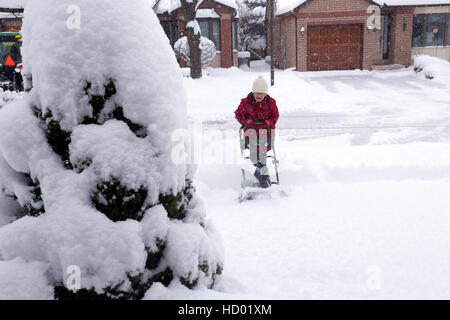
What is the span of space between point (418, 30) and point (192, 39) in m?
15.3

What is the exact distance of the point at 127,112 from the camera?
2031 millimetres

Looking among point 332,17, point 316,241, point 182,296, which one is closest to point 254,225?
point 316,241

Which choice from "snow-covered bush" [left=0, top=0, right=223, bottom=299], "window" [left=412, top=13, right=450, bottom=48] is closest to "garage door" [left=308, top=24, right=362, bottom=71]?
"window" [left=412, top=13, right=450, bottom=48]

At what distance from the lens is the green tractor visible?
473 inches

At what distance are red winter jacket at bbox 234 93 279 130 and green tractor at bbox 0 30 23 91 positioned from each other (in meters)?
8.55

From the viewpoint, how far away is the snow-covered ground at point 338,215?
124 inches

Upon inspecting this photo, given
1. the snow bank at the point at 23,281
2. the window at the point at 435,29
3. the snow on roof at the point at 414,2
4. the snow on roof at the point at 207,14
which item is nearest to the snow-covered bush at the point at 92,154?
the snow bank at the point at 23,281

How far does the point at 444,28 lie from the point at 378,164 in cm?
2328

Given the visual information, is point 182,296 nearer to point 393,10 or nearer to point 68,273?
point 68,273

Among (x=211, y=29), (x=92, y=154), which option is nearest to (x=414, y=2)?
(x=211, y=29)

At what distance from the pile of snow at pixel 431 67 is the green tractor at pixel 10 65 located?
18.2 m

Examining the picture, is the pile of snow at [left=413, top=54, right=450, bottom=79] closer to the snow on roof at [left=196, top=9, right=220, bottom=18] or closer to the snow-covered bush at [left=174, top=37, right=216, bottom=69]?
the snow-covered bush at [left=174, top=37, right=216, bottom=69]

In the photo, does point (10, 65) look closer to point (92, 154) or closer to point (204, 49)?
point (204, 49)
